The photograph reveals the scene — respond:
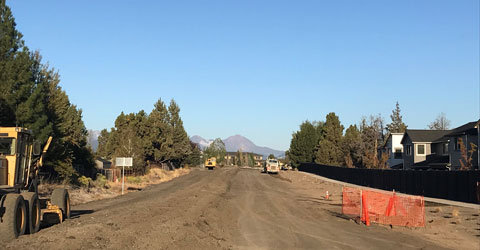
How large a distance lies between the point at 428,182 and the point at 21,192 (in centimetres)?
2779

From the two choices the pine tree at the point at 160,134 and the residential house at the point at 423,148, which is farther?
the pine tree at the point at 160,134

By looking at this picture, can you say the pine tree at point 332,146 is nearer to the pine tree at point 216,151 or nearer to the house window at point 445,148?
the house window at point 445,148

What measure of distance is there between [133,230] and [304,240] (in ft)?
17.8

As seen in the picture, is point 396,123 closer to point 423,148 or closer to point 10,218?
point 423,148

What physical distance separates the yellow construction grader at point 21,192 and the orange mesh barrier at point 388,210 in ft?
40.0

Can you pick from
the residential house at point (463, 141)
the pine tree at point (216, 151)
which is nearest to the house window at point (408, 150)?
the residential house at point (463, 141)

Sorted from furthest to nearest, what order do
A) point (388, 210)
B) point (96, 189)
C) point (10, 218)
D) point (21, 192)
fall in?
point (96, 189) < point (388, 210) < point (21, 192) < point (10, 218)

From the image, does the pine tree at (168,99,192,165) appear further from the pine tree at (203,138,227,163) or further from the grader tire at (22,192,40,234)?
the pine tree at (203,138,227,163)

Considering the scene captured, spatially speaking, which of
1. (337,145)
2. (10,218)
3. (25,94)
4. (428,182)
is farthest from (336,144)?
(10,218)

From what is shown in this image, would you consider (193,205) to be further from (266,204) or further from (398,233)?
(398,233)

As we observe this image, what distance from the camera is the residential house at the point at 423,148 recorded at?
55750 millimetres

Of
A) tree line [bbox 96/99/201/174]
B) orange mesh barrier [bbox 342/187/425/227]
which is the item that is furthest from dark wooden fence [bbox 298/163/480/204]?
tree line [bbox 96/99/201/174]

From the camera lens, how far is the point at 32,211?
514 inches

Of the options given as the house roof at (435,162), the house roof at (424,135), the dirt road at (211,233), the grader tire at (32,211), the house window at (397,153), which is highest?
the house roof at (424,135)
